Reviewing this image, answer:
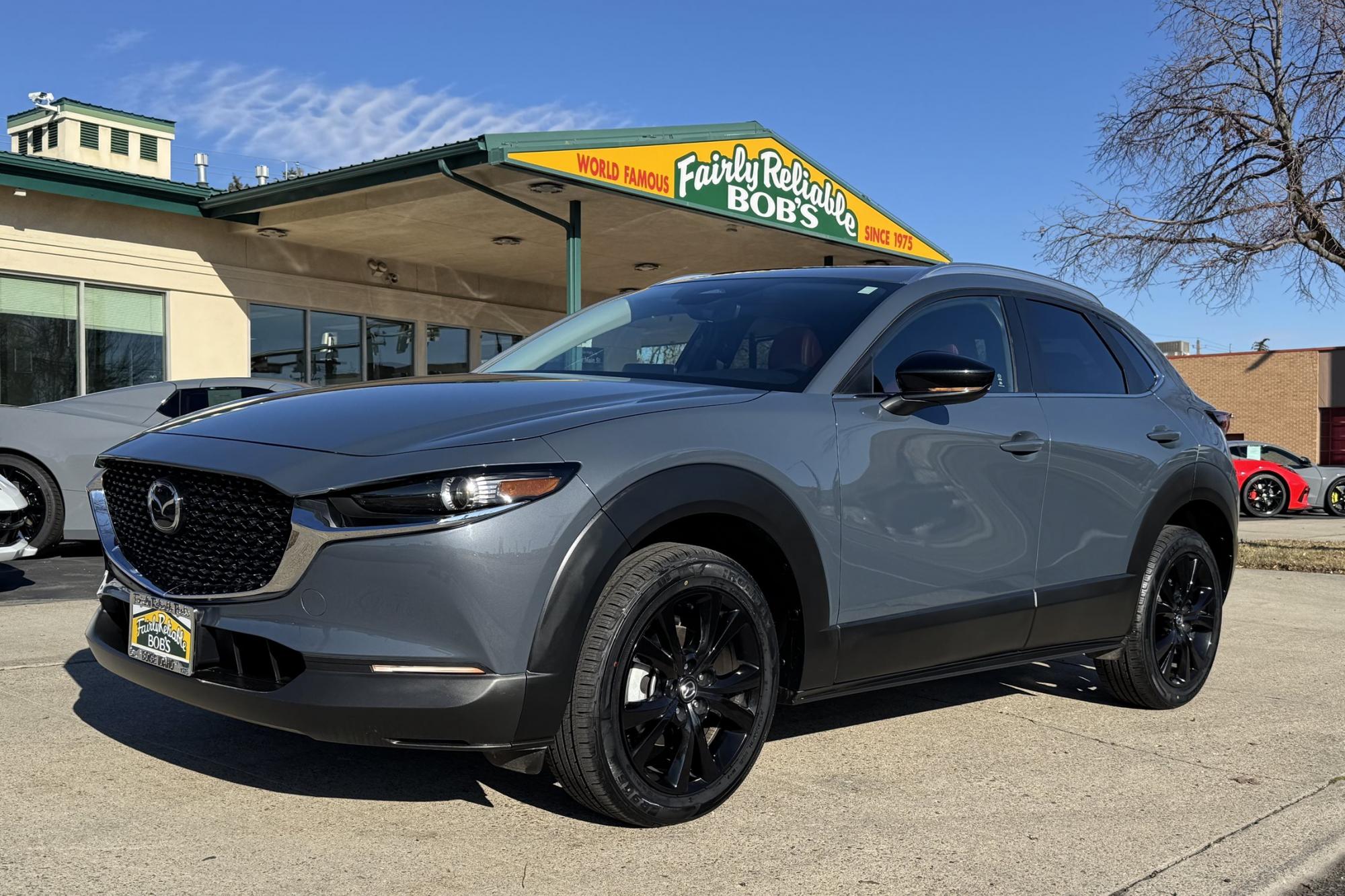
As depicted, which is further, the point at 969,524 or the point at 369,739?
the point at 969,524

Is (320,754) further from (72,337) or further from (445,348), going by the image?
(445,348)

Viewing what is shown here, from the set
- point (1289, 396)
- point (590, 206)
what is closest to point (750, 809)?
point (590, 206)

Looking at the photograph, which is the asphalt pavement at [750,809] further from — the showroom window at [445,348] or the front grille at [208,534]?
the showroom window at [445,348]

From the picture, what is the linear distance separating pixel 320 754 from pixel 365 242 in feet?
48.9

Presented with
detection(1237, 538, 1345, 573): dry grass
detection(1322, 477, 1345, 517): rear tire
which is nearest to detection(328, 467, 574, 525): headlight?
detection(1237, 538, 1345, 573): dry grass

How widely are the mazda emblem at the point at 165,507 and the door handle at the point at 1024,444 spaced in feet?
9.06

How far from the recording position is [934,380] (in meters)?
4.04

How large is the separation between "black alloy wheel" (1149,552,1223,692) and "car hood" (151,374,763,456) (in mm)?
2478

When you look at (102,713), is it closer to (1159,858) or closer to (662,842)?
(662,842)

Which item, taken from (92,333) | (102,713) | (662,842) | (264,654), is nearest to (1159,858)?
(662,842)

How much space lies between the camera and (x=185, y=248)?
658 inches

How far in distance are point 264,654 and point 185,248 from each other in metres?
15.0

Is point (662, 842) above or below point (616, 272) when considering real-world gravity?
below

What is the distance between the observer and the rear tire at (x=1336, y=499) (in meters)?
23.3
